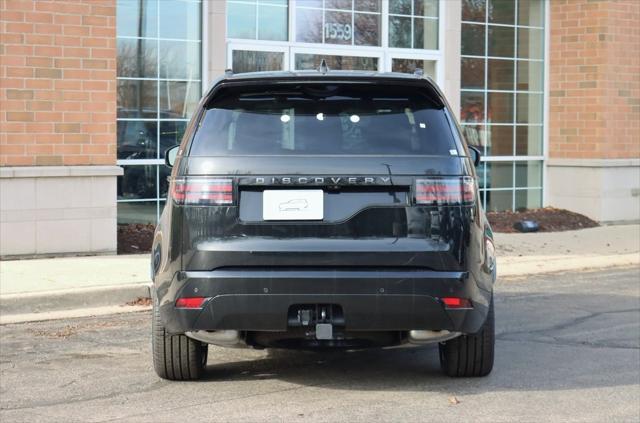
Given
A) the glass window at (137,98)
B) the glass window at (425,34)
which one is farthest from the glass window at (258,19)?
the glass window at (425,34)

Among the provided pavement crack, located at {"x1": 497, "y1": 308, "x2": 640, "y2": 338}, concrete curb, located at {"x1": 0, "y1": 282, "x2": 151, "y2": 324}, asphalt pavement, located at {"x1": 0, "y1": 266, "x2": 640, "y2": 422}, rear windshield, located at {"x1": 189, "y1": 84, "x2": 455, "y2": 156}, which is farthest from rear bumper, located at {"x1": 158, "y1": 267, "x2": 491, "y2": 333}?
concrete curb, located at {"x1": 0, "y1": 282, "x2": 151, "y2": 324}

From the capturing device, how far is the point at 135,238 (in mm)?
12562

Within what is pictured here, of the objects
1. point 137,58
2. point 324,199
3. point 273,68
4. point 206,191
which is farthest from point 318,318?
point 273,68

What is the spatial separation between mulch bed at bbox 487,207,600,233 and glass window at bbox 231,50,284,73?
3961mm

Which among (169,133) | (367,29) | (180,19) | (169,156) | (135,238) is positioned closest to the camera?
(169,156)

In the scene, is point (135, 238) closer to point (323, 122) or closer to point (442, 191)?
point (323, 122)

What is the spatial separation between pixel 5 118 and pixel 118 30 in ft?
7.62

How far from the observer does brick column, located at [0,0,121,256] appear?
36.8 feet

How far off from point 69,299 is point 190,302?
3.88 metres

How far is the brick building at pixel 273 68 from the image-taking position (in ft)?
37.3

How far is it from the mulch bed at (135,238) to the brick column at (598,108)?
23.8ft

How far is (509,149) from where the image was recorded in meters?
17.0

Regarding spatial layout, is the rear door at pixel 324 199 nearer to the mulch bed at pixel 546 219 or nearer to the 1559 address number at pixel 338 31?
the 1559 address number at pixel 338 31

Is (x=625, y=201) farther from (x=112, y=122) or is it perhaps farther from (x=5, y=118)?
(x=5, y=118)
